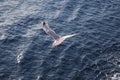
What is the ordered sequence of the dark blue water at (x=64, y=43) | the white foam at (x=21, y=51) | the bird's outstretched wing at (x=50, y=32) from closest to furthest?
the dark blue water at (x=64, y=43)
the white foam at (x=21, y=51)
the bird's outstretched wing at (x=50, y=32)

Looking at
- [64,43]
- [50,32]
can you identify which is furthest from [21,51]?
[64,43]

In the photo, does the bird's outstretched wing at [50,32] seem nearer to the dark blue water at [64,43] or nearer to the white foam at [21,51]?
the dark blue water at [64,43]

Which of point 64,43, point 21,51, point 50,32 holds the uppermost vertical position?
point 50,32

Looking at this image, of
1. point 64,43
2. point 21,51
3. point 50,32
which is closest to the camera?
point 21,51

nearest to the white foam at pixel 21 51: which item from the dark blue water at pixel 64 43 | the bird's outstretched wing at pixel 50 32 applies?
the dark blue water at pixel 64 43

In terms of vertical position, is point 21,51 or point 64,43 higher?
point 21,51

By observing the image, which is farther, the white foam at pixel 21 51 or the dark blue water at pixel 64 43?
the white foam at pixel 21 51

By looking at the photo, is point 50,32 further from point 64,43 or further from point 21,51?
point 21,51

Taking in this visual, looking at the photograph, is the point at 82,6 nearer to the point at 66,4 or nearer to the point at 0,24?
the point at 66,4

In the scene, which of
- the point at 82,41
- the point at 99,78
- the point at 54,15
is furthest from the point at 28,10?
the point at 99,78
